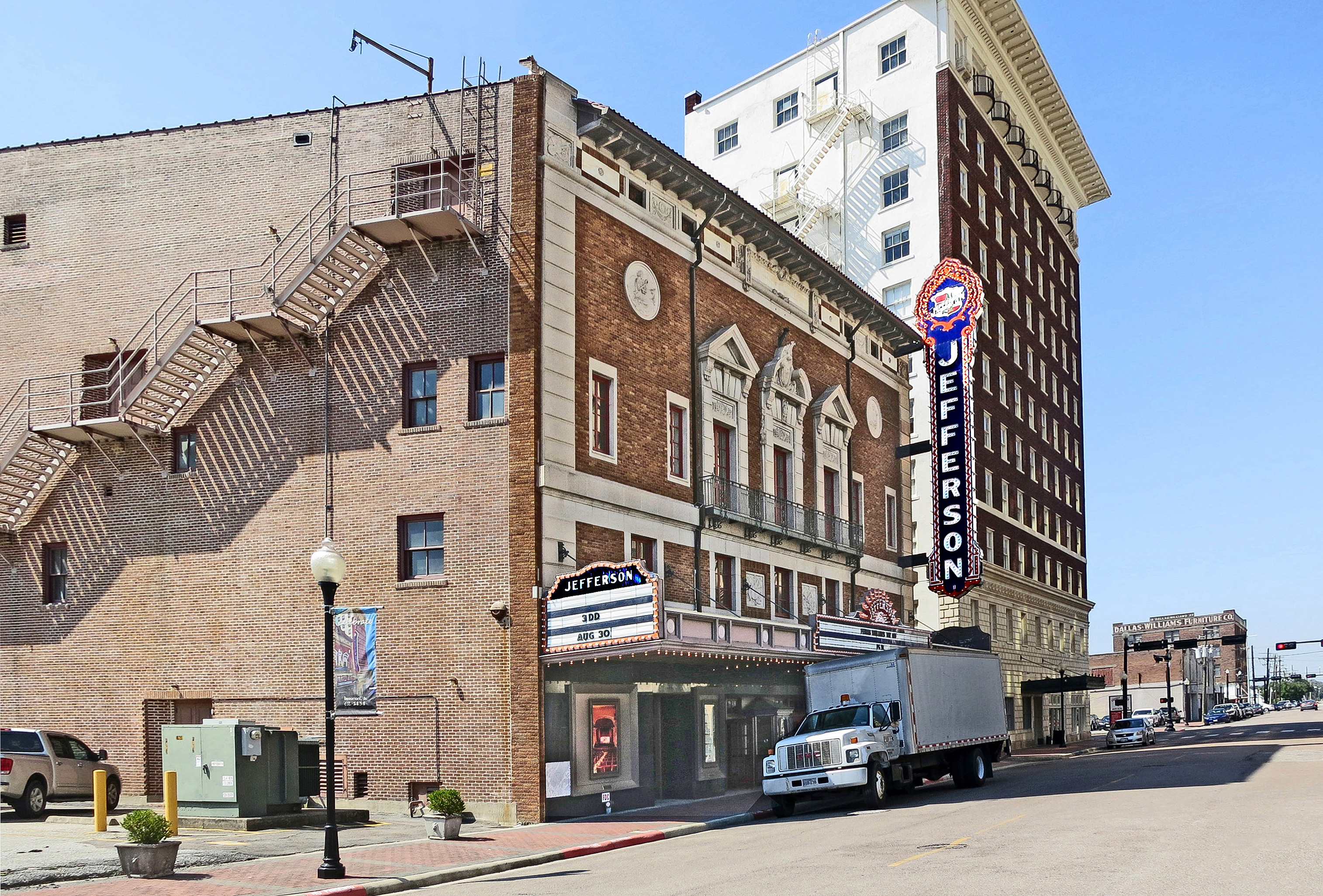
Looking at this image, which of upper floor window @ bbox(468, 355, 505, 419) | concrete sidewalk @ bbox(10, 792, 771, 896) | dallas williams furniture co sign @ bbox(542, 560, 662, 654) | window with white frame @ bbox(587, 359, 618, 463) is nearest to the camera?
concrete sidewalk @ bbox(10, 792, 771, 896)

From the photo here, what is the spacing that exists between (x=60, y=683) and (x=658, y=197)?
18.9 m

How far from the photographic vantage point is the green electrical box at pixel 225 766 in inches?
931

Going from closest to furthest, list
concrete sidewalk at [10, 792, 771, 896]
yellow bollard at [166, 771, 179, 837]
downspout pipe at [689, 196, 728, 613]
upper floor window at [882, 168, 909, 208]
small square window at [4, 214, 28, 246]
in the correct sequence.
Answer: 1. concrete sidewalk at [10, 792, 771, 896]
2. yellow bollard at [166, 771, 179, 837]
3. small square window at [4, 214, 28, 246]
4. downspout pipe at [689, 196, 728, 613]
5. upper floor window at [882, 168, 909, 208]

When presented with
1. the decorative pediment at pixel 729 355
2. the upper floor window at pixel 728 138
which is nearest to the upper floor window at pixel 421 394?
the decorative pediment at pixel 729 355

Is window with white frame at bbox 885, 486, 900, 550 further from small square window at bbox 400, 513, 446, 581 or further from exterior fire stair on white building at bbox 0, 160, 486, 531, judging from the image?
exterior fire stair on white building at bbox 0, 160, 486, 531

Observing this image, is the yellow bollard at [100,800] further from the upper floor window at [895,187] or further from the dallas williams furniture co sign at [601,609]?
the upper floor window at [895,187]

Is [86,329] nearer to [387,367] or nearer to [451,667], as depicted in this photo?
[387,367]

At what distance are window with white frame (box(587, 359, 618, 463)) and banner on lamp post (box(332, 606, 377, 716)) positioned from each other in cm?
631

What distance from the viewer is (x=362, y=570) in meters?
28.6

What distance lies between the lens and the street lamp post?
1778 centimetres

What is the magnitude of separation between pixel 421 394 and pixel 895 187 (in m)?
38.6

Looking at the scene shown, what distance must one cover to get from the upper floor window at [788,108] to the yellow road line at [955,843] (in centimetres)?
5185

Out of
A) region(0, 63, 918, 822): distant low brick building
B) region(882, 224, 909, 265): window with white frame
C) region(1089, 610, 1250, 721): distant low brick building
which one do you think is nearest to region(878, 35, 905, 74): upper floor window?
region(882, 224, 909, 265): window with white frame

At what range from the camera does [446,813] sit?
75.4 ft
